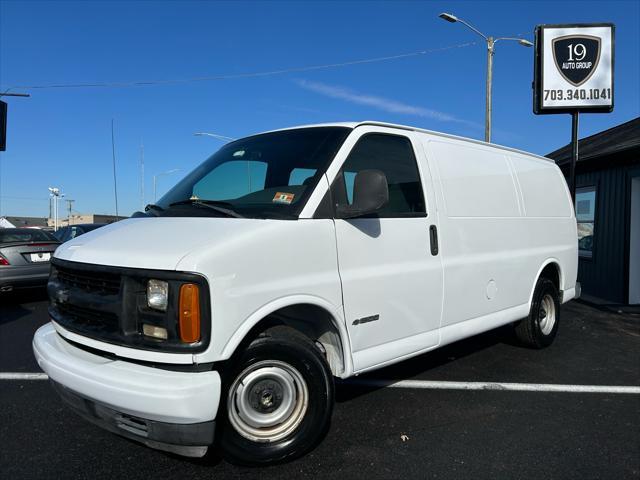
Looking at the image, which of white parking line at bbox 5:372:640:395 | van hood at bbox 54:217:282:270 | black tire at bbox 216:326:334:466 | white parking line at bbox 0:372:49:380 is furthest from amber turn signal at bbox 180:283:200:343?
white parking line at bbox 0:372:49:380

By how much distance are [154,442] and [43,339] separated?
1.21 meters

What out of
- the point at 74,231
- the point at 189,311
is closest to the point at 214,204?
the point at 189,311

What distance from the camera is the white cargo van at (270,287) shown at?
8.11 ft

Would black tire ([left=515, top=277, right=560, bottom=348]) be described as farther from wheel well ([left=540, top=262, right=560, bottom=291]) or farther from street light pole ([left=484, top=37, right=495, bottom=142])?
street light pole ([left=484, top=37, right=495, bottom=142])

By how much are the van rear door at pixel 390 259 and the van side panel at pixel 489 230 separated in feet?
0.71

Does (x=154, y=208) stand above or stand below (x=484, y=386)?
above

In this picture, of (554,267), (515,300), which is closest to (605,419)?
(515,300)

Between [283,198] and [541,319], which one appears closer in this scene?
[283,198]

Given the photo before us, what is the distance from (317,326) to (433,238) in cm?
123

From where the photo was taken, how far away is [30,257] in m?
8.26

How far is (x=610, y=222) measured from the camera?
31.7ft

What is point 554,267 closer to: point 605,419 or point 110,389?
point 605,419

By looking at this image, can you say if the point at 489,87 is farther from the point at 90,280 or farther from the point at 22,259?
the point at 90,280

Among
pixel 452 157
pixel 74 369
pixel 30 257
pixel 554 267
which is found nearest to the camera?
pixel 74 369
